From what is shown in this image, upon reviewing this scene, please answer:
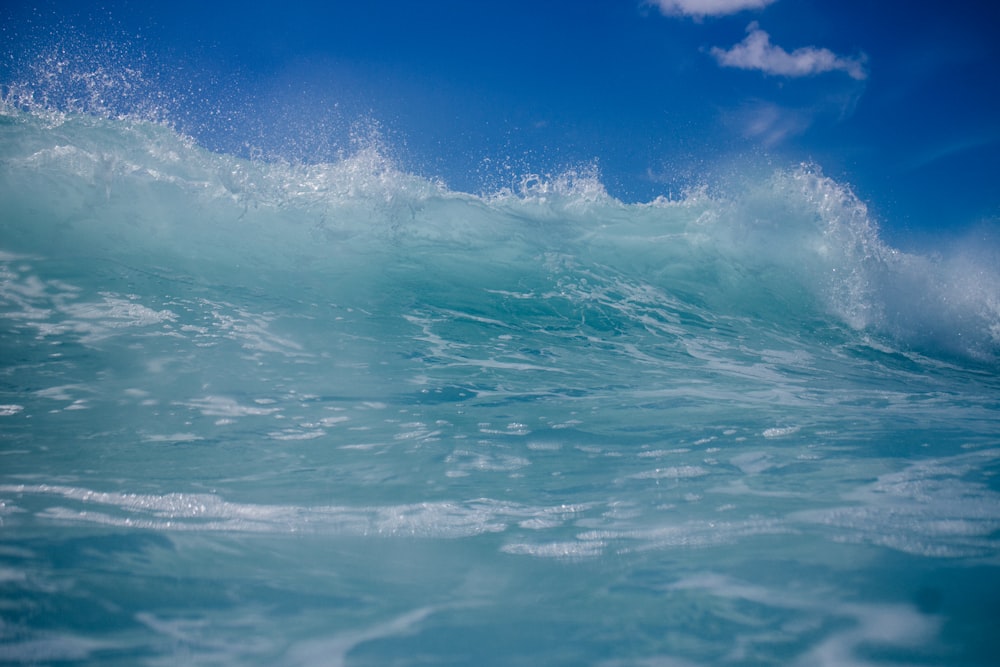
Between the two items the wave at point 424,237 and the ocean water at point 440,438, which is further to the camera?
the wave at point 424,237

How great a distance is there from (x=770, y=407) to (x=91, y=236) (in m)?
9.06

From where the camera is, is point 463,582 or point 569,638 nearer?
point 569,638

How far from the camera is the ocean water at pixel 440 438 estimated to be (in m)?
2.39

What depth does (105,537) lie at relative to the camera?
116 inches

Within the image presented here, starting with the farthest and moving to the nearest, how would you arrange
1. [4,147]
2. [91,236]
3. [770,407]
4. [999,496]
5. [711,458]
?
[4,147] < [91,236] < [770,407] < [711,458] < [999,496]

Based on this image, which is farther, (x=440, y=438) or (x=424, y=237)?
(x=424, y=237)

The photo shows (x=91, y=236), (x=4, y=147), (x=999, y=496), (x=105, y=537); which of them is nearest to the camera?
(x=105, y=537)

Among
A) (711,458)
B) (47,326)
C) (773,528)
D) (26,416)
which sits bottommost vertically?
(773,528)

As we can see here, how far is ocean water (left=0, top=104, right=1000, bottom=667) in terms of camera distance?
2393 millimetres

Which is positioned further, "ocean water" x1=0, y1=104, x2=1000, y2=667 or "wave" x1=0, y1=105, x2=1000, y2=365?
"wave" x1=0, y1=105, x2=1000, y2=365

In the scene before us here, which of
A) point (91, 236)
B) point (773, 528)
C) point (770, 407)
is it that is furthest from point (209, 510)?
point (91, 236)

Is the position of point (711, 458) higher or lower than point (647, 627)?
higher

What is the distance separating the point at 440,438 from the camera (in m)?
4.45

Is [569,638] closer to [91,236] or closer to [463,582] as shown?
[463,582]
